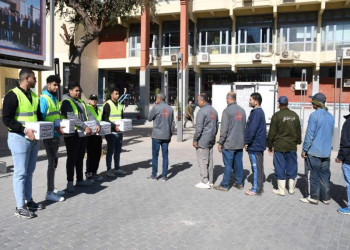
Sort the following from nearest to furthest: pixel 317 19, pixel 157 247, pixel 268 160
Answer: pixel 157 247, pixel 268 160, pixel 317 19

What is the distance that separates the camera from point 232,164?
21.9 ft

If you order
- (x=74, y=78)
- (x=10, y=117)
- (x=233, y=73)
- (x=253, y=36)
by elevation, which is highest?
(x=253, y=36)

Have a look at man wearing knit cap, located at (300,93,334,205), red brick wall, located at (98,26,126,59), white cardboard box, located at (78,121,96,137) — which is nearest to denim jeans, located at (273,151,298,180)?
man wearing knit cap, located at (300,93,334,205)

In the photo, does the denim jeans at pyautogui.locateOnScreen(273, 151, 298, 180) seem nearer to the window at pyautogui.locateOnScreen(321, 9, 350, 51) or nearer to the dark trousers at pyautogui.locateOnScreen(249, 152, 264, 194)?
the dark trousers at pyautogui.locateOnScreen(249, 152, 264, 194)

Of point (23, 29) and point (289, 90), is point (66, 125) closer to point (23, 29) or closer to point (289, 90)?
point (23, 29)

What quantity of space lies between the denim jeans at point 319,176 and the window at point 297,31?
2243cm

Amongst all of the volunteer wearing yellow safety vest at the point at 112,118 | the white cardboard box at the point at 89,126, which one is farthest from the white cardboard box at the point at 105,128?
the volunteer wearing yellow safety vest at the point at 112,118

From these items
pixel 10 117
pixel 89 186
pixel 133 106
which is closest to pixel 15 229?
pixel 10 117

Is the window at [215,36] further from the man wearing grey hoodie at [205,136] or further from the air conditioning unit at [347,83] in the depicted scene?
the man wearing grey hoodie at [205,136]

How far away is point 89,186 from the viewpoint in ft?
21.5

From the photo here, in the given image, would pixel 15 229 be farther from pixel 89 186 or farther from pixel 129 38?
pixel 129 38

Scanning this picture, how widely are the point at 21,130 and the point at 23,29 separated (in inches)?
261

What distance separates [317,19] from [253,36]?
5018 mm

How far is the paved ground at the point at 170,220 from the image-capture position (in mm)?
3980
